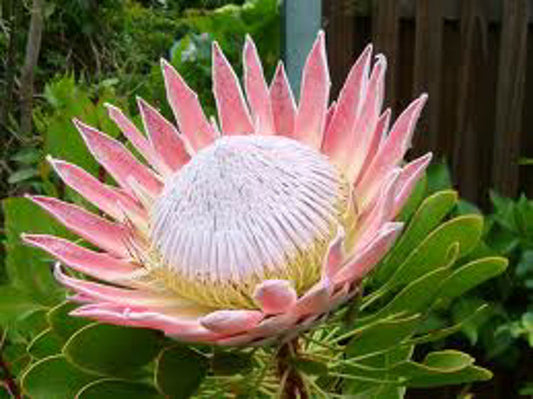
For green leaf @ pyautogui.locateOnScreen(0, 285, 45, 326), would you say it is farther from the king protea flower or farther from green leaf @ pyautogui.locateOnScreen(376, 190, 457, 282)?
green leaf @ pyautogui.locateOnScreen(376, 190, 457, 282)

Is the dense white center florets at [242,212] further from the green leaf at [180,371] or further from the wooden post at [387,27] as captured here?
the wooden post at [387,27]

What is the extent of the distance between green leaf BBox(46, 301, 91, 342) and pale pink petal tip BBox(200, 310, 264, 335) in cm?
20

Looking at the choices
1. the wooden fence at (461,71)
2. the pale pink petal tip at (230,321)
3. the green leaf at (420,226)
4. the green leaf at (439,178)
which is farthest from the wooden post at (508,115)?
the pale pink petal tip at (230,321)

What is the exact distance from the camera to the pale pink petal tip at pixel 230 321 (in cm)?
67

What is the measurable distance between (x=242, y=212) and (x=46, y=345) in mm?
256

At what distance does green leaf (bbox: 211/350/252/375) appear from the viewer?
30.6 inches

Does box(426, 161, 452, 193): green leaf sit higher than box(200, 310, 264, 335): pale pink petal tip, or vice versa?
box(200, 310, 264, 335): pale pink petal tip

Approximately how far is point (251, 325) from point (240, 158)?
0.60ft

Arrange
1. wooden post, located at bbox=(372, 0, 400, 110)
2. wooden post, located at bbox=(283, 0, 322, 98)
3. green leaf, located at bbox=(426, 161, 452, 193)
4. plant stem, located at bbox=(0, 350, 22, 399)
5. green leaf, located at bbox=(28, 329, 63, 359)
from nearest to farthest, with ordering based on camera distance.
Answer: green leaf, located at bbox=(28, 329, 63, 359)
plant stem, located at bbox=(0, 350, 22, 399)
wooden post, located at bbox=(283, 0, 322, 98)
green leaf, located at bbox=(426, 161, 452, 193)
wooden post, located at bbox=(372, 0, 400, 110)

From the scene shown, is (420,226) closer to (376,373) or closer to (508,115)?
(376,373)

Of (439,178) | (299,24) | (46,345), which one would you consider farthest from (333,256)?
(439,178)

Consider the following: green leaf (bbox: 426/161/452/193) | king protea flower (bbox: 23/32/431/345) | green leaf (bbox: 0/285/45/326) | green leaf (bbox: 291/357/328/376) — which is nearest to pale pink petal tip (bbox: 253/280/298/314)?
king protea flower (bbox: 23/32/431/345)

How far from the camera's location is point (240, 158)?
32.2 inches

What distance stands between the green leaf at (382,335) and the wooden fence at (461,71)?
221cm
